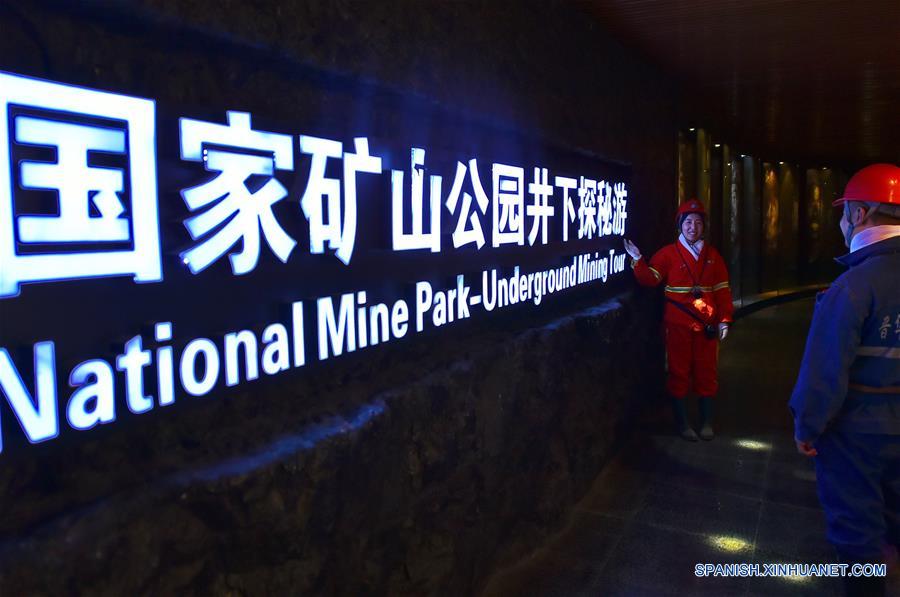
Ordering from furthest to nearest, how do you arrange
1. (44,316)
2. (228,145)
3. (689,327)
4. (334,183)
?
(689,327)
(334,183)
(228,145)
(44,316)

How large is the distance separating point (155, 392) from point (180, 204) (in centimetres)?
42

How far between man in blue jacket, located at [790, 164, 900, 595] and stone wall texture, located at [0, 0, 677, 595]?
1.21 metres

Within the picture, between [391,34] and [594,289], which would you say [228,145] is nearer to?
[391,34]

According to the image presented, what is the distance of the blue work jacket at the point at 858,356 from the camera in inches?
95.0

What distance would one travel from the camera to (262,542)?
1749 millimetres

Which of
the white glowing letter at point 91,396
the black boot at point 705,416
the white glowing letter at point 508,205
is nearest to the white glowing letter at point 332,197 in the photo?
the white glowing letter at point 91,396

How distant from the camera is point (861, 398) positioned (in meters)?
2.47

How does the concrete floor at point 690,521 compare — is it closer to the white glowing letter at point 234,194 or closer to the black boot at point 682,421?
the black boot at point 682,421

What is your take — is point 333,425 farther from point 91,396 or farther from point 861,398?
point 861,398

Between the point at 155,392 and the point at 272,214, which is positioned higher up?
the point at 272,214

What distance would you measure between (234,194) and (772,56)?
A: 4.69 m

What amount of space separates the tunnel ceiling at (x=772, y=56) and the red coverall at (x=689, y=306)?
4.71 feet

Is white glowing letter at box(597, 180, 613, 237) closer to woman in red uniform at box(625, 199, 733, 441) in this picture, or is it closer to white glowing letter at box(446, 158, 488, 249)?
woman in red uniform at box(625, 199, 733, 441)

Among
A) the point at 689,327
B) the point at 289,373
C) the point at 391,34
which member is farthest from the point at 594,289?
the point at 289,373
